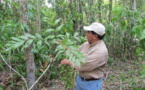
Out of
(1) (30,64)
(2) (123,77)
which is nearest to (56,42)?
(1) (30,64)

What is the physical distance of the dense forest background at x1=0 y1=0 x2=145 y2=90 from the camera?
70.9 inches

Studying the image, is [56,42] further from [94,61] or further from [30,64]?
[30,64]

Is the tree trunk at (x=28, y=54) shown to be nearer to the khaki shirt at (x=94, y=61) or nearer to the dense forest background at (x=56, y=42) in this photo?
the dense forest background at (x=56, y=42)

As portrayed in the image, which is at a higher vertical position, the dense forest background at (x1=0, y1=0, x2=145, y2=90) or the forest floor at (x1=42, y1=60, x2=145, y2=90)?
the dense forest background at (x1=0, y1=0, x2=145, y2=90)

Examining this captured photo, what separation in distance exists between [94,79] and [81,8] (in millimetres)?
3616

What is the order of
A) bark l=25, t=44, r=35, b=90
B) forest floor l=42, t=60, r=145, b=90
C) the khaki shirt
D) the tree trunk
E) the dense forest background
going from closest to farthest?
the dense forest background → the khaki shirt → the tree trunk → bark l=25, t=44, r=35, b=90 → forest floor l=42, t=60, r=145, b=90

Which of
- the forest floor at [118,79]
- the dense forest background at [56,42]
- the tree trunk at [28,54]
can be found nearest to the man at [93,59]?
the dense forest background at [56,42]

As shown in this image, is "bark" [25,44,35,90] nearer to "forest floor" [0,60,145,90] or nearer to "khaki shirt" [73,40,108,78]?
"forest floor" [0,60,145,90]

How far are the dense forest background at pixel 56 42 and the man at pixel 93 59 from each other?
0.16m

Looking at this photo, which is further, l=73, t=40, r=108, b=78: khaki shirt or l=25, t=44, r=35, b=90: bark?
l=25, t=44, r=35, b=90: bark

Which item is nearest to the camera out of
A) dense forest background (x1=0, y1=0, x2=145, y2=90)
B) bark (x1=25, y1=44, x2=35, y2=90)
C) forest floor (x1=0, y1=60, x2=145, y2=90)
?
dense forest background (x1=0, y1=0, x2=145, y2=90)

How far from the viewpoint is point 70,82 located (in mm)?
2420

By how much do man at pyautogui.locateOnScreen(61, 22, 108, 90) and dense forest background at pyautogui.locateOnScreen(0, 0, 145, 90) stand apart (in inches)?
6.4

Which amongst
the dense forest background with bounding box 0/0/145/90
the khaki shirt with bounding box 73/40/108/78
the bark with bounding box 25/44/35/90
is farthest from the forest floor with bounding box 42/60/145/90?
the khaki shirt with bounding box 73/40/108/78
